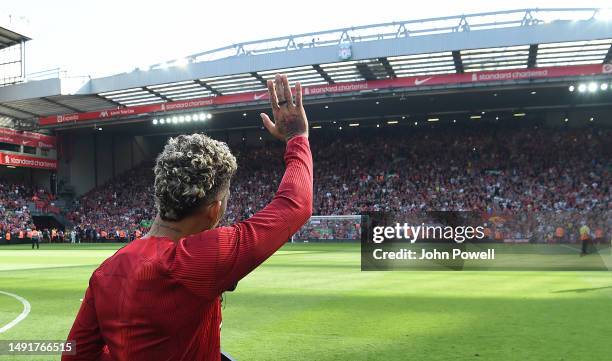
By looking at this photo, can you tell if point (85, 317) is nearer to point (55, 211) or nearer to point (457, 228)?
point (457, 228)

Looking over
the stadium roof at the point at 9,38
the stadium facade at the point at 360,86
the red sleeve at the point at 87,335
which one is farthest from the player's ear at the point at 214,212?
the stadium roof at the point at 9,38

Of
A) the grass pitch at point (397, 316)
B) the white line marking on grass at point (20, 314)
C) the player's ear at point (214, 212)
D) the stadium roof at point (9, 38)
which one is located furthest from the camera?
the stadium roof at point (9, 38)

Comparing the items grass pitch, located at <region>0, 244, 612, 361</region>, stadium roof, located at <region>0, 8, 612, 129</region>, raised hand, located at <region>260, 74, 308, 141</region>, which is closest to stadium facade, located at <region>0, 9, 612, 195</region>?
stadium roof, located at <region>0, 8, 612, 129</region>

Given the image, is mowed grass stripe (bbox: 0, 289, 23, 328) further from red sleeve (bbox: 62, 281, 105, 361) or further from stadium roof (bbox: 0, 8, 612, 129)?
stadium roof (bbox: 0, 8, 612, 129)

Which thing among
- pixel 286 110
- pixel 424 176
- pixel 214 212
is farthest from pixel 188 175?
pixel 424 176

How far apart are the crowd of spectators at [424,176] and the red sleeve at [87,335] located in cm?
3349

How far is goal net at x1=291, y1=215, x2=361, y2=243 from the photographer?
3550 centimetres

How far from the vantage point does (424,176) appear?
4278 cm

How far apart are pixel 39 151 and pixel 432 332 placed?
52.0 metres

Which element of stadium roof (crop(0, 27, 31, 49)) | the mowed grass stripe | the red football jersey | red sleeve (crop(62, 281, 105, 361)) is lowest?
the mowed grass stripe

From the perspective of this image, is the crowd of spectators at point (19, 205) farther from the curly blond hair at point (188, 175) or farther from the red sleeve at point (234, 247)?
the red sleeve at point (234, 247)

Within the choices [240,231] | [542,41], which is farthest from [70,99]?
[240,231]

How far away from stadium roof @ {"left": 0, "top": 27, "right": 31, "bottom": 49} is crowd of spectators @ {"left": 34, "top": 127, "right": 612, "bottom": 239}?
1584 centimetres

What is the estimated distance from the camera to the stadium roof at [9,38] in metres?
42.8
